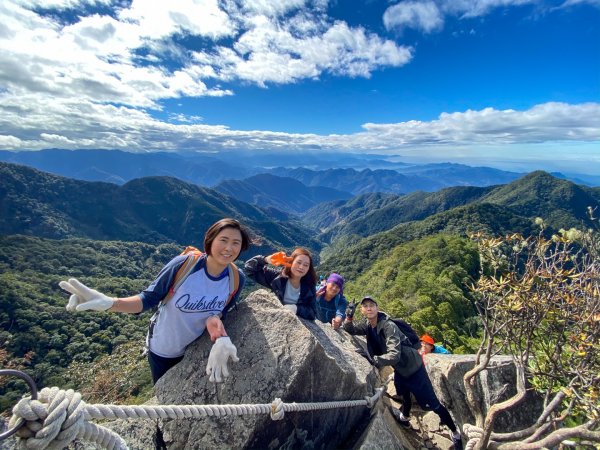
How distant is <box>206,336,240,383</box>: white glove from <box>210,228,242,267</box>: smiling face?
98 cm

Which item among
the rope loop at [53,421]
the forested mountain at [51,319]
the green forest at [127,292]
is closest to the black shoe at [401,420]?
the green forest at [127,292]

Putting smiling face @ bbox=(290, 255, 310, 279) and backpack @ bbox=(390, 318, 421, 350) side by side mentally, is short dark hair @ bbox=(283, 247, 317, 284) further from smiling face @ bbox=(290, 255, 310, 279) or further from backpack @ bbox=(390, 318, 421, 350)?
backpack @ bbox=(390, 318, 421, 350)

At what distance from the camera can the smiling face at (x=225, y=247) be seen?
4152mm

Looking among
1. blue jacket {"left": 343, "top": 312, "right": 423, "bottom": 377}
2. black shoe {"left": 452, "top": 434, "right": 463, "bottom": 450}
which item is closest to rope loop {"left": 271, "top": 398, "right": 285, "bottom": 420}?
blue jacket {"left": 343, "top": 312, "right": 423, "bottom": 377}

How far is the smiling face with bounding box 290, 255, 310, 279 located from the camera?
607 centimetres

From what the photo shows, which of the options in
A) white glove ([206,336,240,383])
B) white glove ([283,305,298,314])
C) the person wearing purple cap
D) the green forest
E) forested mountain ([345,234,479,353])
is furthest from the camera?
the green forest

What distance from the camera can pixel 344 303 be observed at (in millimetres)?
7637

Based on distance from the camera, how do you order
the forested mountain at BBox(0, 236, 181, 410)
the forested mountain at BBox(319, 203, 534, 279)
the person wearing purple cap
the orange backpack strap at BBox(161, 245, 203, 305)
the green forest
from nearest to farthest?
the orange backpack strap at BBox(161, 245, 203, 305) < the person wearing purple cap < the green forest < the forested mountain at BBox(0, 236, 181, 410) < the forested mountain at BBox(319, 203, 534, 279)

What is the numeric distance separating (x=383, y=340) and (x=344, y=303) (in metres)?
1.38

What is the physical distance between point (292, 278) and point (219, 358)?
261 centimetres

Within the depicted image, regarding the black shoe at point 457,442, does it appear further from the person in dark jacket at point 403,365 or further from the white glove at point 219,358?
the white glove at point 219,358

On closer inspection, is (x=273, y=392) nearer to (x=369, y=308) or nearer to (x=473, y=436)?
(x=473, y=436)

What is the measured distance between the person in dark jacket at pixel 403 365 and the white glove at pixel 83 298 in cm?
450

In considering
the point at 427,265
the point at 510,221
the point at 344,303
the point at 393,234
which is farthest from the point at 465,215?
the point at 344,303
